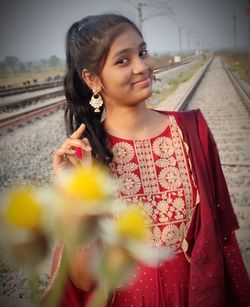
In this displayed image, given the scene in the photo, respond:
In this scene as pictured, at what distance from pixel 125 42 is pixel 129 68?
11cm

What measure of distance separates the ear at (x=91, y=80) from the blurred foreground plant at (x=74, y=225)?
43.1 inches

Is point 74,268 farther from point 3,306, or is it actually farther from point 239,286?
point 3,306

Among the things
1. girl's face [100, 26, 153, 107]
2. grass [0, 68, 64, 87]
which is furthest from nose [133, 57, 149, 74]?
grass [0, 68, 64, 87]

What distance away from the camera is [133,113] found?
1.45 metres

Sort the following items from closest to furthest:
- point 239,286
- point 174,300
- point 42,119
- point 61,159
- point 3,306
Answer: point 61,159, point 174,300, point 239,286, point 3,306, point 42,119

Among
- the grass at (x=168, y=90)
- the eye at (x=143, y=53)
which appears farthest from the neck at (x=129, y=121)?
the grass at (x=168, y=90)

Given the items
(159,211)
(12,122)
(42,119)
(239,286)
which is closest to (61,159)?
(159,211)

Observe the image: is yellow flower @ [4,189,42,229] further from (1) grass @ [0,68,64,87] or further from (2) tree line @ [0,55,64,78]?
(1) grass @ [0,68,64,87]

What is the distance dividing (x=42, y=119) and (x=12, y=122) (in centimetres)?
90

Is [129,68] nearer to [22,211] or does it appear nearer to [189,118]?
[189,118]

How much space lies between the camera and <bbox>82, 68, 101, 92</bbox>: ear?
1395mm

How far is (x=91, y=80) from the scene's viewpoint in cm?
143

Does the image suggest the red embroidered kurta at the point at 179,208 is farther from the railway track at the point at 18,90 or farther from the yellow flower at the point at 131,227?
the railway track at the point at 18,90

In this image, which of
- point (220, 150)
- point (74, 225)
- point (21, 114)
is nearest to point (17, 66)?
point (21, 114)
